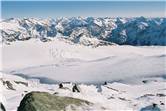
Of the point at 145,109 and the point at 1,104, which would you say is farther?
the point at 145,109

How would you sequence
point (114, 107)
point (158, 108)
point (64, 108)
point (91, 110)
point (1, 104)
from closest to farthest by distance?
point (1, 104) < point (64, 108) < point (91, 110) < point (114, 107) < point (158, 108)

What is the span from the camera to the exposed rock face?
29.5 m

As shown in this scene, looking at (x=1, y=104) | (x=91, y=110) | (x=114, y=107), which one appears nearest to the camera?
(x=1, y=104)

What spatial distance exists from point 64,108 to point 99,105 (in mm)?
4790

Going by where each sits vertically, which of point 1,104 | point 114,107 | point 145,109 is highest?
point 1,104

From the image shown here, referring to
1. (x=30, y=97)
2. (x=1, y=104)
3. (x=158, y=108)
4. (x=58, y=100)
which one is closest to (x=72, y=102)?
(x=58, y=100)

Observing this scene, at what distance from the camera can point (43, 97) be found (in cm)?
3084

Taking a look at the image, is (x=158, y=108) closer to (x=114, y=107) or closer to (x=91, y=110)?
(x=114, y=107)

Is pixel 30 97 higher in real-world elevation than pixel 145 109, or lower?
higher

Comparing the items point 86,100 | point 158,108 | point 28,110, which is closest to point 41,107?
point 28,110

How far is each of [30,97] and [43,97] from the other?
95 centimetres

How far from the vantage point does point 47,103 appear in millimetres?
30500

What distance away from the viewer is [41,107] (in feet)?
97.3

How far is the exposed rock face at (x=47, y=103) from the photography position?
29.5m
